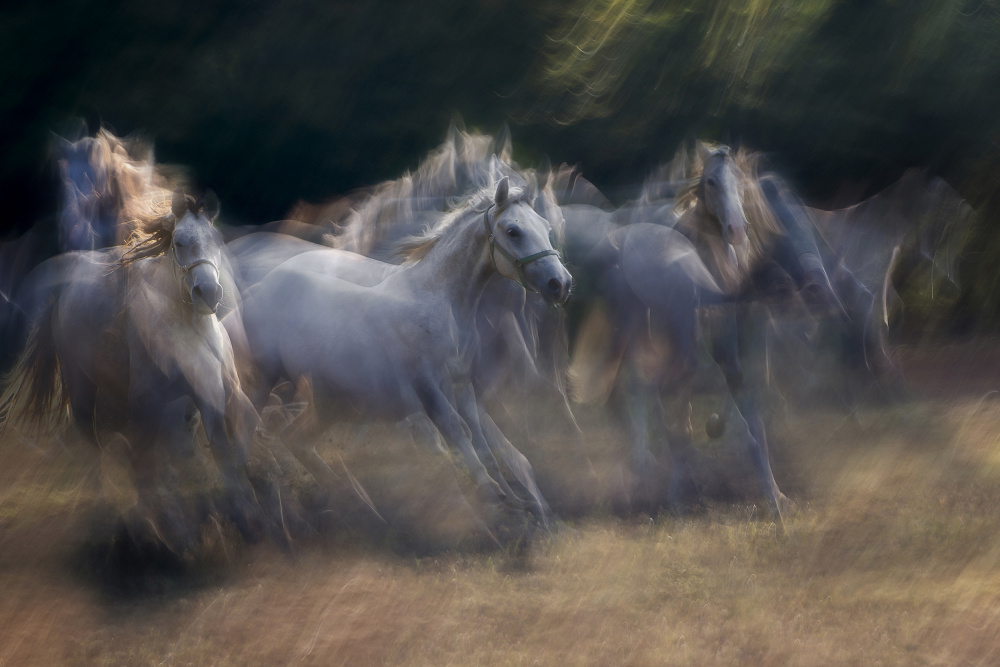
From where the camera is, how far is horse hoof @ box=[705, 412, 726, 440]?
553 centimetres

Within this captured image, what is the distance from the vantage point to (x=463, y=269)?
4.37m

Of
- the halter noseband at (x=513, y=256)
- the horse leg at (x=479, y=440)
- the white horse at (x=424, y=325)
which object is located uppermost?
the halter noseband at (x=513, y=256)

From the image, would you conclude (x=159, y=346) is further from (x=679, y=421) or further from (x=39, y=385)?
(x=679, y=421)

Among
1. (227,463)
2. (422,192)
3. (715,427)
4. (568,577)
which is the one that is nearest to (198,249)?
(227,463)

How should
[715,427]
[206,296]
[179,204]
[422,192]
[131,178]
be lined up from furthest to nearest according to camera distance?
1. [715,427]
2. [422,192]
3. [131,178]
4. [179,204]
5. [206,296]

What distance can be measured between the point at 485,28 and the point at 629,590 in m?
5.78

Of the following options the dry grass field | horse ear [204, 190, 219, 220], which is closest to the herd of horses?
horse ear [204, 190, 219, 220]

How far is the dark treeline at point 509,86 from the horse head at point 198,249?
355cm

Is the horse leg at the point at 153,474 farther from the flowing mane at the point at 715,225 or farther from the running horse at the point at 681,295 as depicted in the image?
the flowing mane at the point at 715,225

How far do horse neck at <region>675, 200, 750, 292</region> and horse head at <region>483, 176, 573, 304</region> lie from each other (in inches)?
54.4

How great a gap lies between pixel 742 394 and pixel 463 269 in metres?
1.71

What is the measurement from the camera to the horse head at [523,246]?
4.01m

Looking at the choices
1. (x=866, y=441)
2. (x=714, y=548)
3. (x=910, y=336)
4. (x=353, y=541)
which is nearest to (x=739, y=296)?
(x=866, y=441)

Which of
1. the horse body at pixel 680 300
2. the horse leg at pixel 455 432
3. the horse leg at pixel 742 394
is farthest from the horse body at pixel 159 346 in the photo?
the horse leg at pixel 742 394
